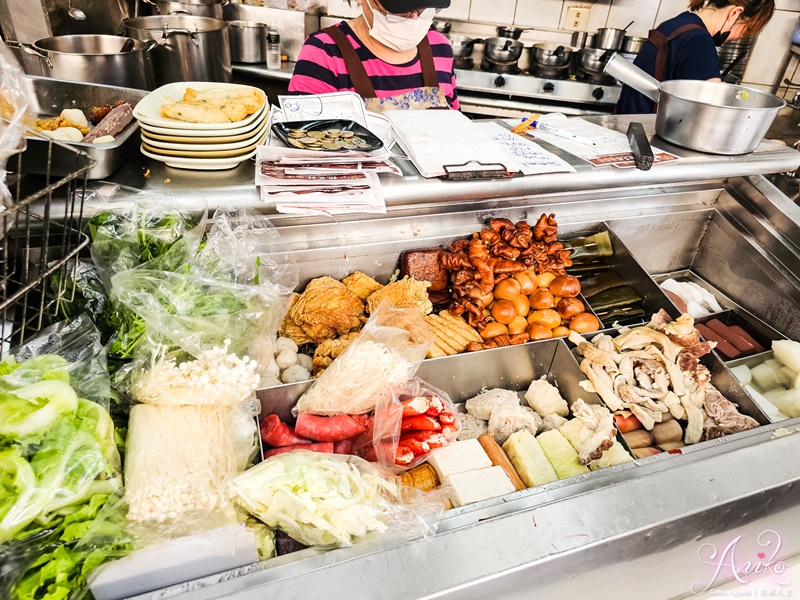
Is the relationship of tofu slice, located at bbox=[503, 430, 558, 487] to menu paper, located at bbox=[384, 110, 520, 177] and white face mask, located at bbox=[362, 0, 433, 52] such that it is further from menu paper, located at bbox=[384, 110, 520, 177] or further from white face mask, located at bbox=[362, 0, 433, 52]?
white face mask, located at bbox=[362, 0, 433, 52]

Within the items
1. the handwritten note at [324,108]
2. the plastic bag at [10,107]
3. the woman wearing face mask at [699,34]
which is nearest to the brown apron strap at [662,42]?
the woman wearing face mask at [699,34]

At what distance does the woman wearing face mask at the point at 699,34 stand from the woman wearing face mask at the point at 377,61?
1.69 meters

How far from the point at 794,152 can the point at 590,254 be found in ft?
3.89

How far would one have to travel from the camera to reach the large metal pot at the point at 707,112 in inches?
91.3

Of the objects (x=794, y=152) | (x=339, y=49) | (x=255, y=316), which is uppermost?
(x=339, y=49)

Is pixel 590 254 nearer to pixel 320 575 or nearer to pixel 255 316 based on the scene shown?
pixel 255 316

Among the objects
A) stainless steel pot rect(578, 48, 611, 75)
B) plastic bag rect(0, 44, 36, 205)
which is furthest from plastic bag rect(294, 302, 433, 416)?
stainless steel pot rect(578, 48, 611, 75)

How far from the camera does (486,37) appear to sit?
20.1 ft

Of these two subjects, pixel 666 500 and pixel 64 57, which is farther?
pixel 64 57

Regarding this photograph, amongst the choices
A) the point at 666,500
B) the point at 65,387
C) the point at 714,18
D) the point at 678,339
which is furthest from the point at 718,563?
the point at 714,18

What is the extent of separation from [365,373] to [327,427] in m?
0.22

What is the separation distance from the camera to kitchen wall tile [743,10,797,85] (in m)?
6.19

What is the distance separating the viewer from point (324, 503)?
4.03 feet

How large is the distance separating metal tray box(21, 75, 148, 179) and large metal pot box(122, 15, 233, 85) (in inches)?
95.4
